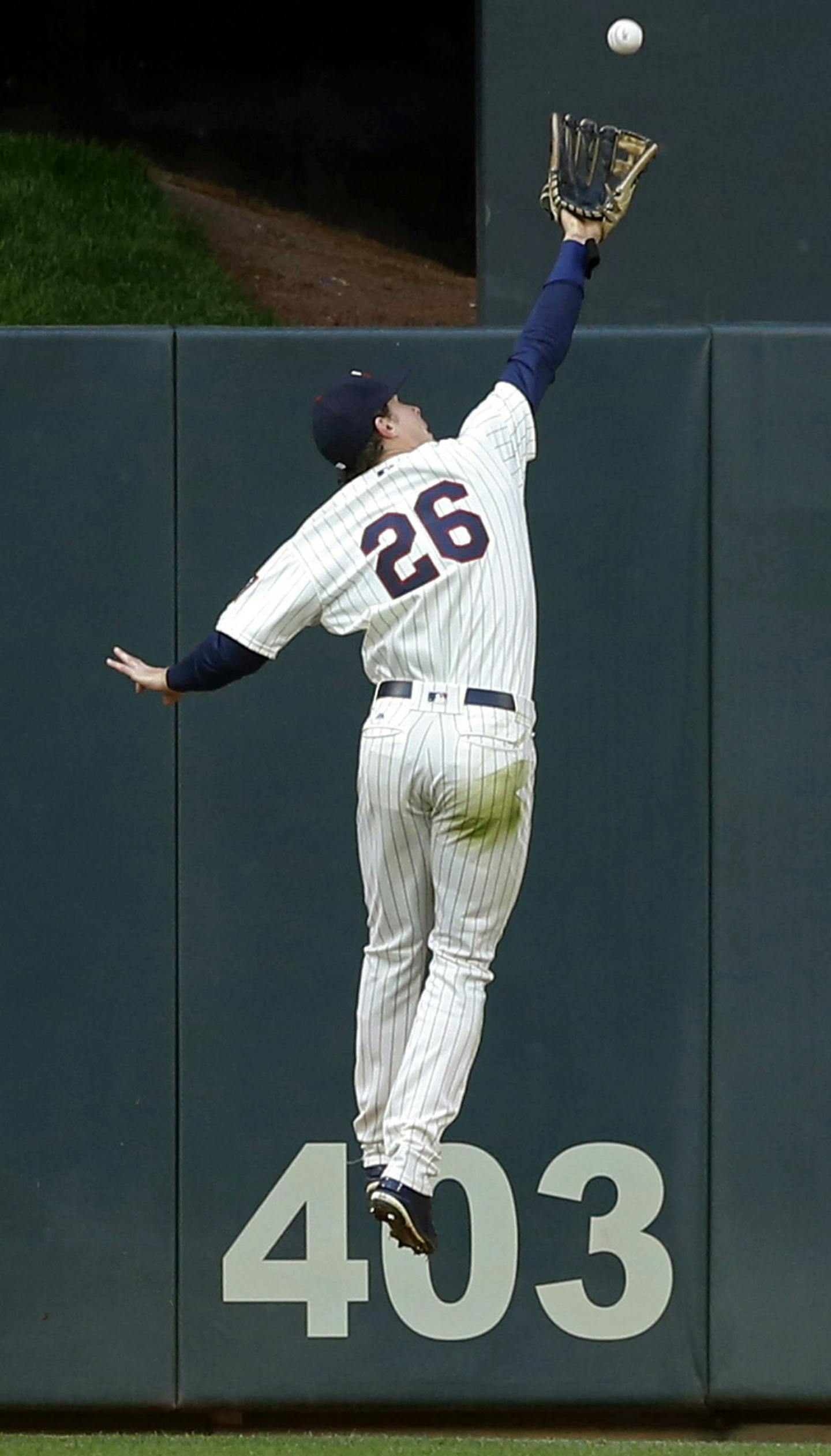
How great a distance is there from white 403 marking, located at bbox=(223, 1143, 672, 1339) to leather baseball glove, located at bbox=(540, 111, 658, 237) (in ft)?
8.06

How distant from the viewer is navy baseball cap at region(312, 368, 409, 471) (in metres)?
3.66

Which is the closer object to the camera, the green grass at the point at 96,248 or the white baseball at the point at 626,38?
the white baseball at the point at 626,38

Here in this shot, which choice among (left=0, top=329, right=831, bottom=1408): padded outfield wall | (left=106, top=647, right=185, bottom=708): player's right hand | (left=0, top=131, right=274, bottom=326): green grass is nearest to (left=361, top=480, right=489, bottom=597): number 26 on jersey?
(left=106, top=647, right=185, bottom=708): player's right hand

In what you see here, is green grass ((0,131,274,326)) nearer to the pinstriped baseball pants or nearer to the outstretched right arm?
the outstretched right arm

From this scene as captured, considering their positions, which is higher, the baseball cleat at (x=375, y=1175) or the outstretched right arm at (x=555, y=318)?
the outstretched right arm at (x=555, y=318)

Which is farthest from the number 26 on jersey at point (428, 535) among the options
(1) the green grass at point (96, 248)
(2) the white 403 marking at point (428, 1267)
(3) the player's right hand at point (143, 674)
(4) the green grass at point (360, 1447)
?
(1) the green grass at point (96, 248)

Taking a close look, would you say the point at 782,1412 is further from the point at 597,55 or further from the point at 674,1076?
the point at 597,55

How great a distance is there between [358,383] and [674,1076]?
7.03 feet

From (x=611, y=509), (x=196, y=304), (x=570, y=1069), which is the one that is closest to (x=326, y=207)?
(x=196, y=304)

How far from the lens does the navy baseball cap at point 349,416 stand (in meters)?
3.66

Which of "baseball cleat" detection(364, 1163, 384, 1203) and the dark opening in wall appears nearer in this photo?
"baseball cleat" detection(364, 1163, 384, 1203)

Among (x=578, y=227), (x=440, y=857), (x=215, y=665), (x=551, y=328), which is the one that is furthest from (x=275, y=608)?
(x=578, y=227)

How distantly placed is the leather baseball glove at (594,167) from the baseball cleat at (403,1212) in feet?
6.02

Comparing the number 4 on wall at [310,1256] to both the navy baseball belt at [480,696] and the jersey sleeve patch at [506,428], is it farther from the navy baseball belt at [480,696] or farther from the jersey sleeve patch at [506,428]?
the jersey sleeve patch at [506,428]
